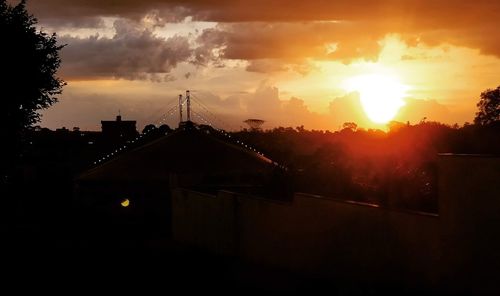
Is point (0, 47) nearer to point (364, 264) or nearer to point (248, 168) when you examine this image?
point (248, 168)

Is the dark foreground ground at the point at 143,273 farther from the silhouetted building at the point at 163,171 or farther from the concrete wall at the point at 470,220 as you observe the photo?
the silhouetted building at the point at 163,171

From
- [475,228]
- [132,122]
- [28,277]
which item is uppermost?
[132,122]

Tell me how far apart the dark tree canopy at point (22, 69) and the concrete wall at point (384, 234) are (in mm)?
10335

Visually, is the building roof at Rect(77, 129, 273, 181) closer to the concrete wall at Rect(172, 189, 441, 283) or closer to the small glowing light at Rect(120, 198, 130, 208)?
the small glowing light at Rect(120, 198, 130, 208)

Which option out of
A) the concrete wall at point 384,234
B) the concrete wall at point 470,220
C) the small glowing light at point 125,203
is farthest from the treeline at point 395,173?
the small glowing light at point 125,203

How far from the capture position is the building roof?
3600cm

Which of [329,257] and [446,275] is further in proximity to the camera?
[329,257]

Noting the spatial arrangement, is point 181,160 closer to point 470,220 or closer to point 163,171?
point 163,171

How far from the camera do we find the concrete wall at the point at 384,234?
14516 mm

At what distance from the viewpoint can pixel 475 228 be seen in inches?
579

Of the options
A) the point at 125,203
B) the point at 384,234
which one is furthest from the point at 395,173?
the point at 125,203

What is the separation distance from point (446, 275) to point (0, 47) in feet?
70.4

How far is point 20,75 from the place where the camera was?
31938 millimetres

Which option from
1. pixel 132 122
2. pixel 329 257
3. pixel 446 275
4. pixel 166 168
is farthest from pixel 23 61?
pixel 132 122
